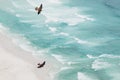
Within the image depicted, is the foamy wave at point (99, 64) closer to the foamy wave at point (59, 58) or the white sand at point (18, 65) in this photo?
the foamy wave at point (59, 58)

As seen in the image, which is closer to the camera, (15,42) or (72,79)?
(72,79)

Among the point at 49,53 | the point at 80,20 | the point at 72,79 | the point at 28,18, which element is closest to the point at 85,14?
the point at 80,20

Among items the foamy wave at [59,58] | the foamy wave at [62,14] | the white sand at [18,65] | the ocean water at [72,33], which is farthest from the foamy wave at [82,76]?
the foamy wave at [62,14]

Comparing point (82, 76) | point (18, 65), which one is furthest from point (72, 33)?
point (18, 65)

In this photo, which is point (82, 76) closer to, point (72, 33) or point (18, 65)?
point (18, 65)

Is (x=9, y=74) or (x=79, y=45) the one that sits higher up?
(x=9, y=74)

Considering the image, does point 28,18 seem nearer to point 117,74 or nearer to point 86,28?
point 86,28

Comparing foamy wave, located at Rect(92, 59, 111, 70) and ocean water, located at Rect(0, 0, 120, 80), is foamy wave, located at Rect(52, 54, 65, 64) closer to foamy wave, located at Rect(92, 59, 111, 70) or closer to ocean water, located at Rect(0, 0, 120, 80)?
ocean water, located at Rect(0, 0, 120, 80)

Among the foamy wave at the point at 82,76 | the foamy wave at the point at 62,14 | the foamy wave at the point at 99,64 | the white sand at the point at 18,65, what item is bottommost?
the foamy wave at the point at 62,14
